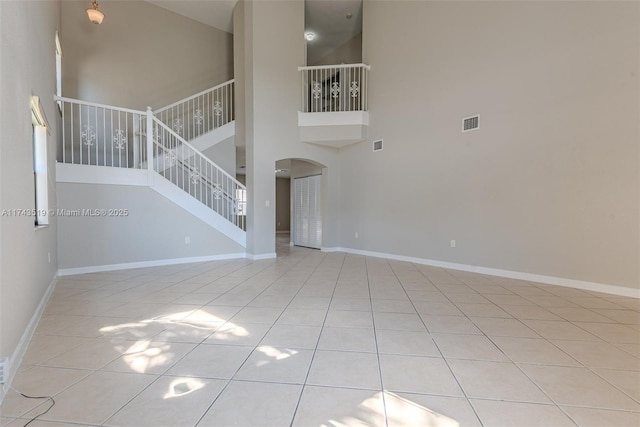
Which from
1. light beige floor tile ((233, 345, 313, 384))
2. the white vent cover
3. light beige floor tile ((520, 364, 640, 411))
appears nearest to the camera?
light beige floor tile ((520, 364, 640, 411))

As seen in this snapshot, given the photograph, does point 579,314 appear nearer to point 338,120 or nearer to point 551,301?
point 551,301


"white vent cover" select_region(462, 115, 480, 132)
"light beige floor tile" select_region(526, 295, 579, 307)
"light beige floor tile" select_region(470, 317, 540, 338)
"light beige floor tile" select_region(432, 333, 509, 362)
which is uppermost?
"white vent cover" select_region(462, 115, 480, 132)

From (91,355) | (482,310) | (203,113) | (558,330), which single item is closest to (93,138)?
(203,113)

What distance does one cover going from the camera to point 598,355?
2.02 meters

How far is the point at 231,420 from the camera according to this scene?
1.38m

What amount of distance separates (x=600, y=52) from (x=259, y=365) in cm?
509

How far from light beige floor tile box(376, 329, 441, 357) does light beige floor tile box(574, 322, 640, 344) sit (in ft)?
4.61

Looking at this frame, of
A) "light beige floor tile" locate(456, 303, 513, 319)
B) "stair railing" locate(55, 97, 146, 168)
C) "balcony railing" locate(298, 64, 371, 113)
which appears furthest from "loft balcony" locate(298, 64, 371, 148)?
"light beige floor tile" locate(456, 303, 513, 319)

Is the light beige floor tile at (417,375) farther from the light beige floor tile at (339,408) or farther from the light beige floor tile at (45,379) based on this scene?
the light beige floor tile at (45,379)

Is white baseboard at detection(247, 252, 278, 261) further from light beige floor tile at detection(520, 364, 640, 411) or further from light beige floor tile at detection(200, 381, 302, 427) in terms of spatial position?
light beige floor tile at detection(520, 364, 640, 411)

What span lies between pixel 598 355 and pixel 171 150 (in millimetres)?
6487

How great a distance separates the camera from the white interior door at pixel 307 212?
772 cm

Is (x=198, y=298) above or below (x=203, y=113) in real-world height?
below

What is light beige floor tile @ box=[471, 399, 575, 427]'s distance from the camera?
1363mm
